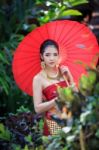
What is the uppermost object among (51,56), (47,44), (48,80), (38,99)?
(47,44)

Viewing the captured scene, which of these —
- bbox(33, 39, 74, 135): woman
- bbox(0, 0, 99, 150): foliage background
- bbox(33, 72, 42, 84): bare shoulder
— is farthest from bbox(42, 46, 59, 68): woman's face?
bbox(0, 0, 99, 150): foliage background

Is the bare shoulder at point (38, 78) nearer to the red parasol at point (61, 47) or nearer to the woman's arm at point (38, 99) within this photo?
the woman's arm at point (38, 99)

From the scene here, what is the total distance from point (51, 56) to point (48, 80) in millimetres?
188

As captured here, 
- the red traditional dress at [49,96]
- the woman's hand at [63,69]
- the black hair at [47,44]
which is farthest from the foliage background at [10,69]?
the black hair at [47,44]

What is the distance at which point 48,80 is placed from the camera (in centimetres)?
412

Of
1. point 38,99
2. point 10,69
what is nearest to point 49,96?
point 38,99

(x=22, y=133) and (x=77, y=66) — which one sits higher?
(x=77, y=66)

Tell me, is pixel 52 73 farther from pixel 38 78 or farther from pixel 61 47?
pixel 61 47

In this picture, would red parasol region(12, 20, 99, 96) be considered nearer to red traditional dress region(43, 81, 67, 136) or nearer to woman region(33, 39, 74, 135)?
woman region(33, 39, 74, 135)

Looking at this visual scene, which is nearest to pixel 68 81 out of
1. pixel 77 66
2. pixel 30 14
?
pixel 77 66

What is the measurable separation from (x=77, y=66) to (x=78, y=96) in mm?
1681

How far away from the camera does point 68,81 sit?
4125 millimetres

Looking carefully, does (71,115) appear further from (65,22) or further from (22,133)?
(22,133)

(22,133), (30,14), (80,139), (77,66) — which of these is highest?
(30,14)
